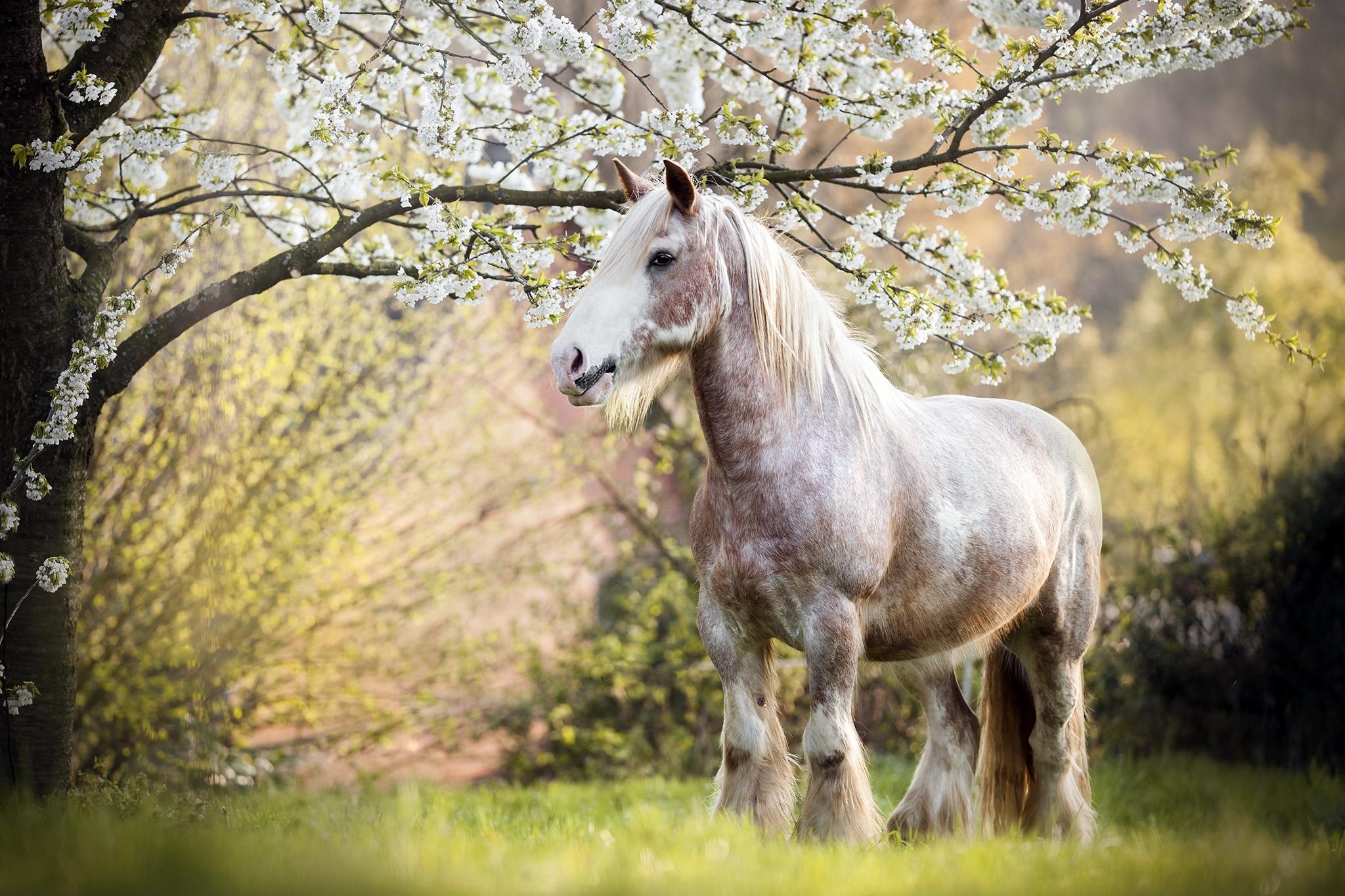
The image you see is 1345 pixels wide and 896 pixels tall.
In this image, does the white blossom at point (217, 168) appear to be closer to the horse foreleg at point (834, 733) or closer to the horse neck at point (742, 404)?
the horse neck at point (742, 404)

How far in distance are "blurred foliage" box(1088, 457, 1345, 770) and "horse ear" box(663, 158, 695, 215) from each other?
5188 mm

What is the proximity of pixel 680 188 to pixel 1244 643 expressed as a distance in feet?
18.0

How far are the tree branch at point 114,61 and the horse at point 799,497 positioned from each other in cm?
193

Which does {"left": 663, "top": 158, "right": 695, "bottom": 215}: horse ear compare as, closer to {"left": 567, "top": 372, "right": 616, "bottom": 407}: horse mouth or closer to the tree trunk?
{"left": 567, "top": 372, "right": 616, "bottom": 407}: horse mouth

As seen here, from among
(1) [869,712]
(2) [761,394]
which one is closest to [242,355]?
(2) [761,394]

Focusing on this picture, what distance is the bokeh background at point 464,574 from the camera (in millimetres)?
A: 5840

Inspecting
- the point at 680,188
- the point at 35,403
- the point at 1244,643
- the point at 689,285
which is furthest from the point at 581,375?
the point at 1244,643

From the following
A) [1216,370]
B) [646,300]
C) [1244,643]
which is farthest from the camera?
[1216,370]

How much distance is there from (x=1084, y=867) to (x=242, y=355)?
5.80 metres

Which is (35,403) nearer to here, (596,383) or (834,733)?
(596,383)

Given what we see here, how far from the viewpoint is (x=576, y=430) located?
314 inches

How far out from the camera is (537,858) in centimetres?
245

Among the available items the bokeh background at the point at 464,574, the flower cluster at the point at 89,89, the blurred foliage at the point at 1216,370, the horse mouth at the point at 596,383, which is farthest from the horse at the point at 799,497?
the blurred foliage at the point at 1216,370

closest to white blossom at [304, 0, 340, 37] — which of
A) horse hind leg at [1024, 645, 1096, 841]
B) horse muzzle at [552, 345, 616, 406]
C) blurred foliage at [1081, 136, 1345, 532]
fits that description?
horse muzzle at [552, 345, 616, 406]
